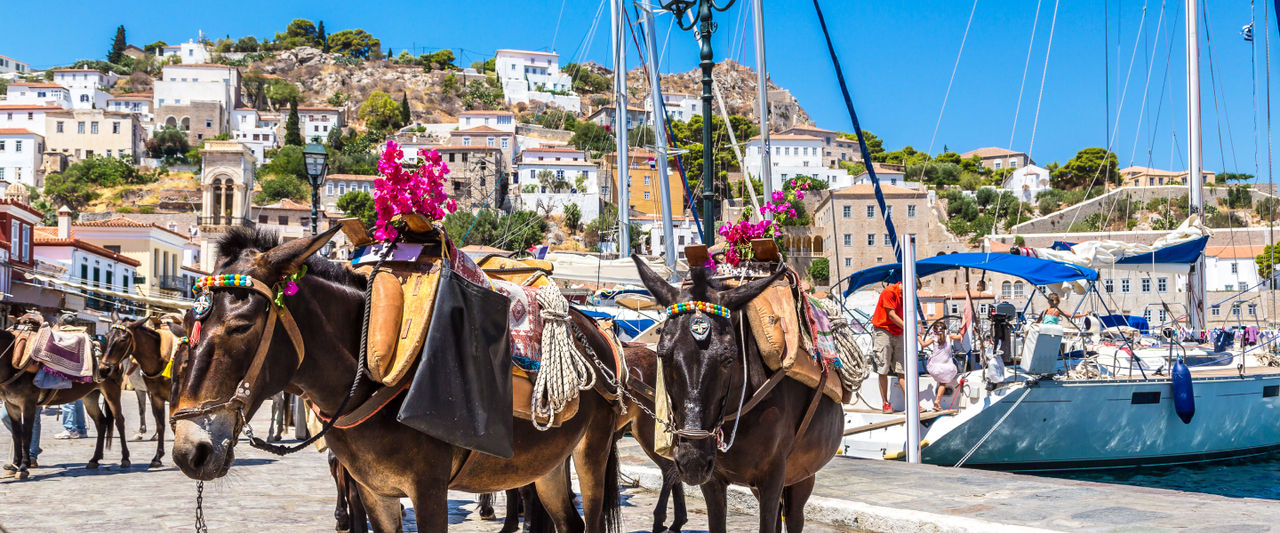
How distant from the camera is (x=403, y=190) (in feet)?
15.7

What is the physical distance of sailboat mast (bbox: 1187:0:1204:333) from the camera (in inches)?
822

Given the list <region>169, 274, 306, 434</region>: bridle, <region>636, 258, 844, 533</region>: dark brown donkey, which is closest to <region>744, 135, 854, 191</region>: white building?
<region>636, 258, 844, 533</region>: dark brown donkey

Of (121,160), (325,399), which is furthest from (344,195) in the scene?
(325,399)

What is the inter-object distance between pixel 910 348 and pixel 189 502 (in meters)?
7.58

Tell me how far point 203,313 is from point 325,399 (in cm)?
65

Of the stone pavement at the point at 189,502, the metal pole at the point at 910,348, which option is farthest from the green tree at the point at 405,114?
the metal pole at the point at 910,348

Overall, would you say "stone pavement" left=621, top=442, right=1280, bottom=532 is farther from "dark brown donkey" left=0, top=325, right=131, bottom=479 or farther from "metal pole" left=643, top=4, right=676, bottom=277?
"metal pole" left=643, top=4, right=676, bottom=277

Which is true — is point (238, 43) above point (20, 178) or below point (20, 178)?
above

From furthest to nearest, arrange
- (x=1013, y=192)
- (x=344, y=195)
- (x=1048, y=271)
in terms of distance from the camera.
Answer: (x=1013, y=192) → (x=344, y=195) → (x=1048, y=271)

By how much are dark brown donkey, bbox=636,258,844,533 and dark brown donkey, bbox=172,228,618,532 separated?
0.77 meters

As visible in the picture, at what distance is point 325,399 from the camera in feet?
14.2

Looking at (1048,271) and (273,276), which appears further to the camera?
(1048,271)

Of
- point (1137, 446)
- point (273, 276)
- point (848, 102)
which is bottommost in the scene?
point (1137, 446)

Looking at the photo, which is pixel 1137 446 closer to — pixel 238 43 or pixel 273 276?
pixel 273 276
